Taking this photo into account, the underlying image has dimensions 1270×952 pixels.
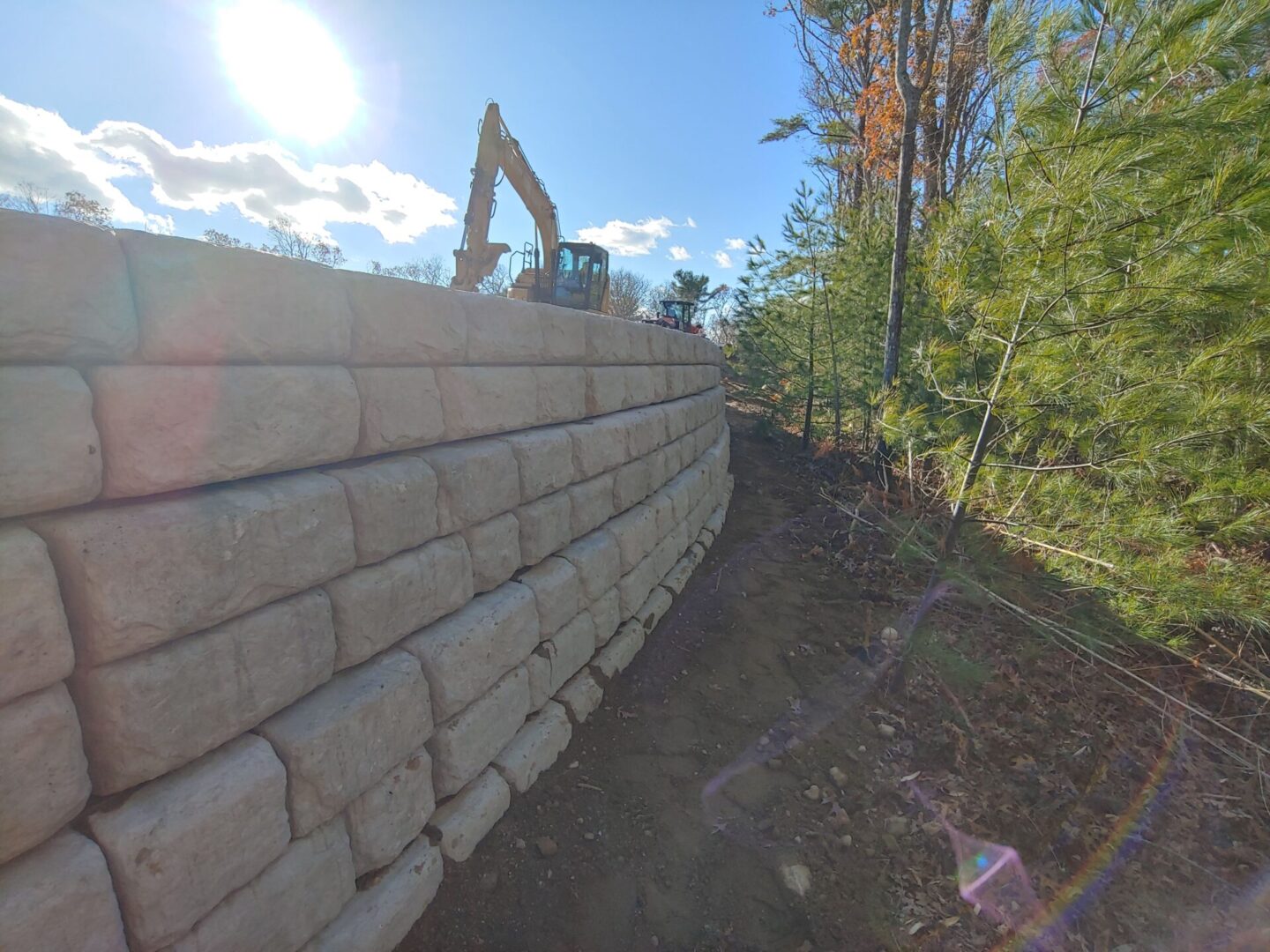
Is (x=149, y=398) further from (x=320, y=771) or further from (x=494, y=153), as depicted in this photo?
(x=494, y=153)

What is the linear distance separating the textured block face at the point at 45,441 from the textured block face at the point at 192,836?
73cm

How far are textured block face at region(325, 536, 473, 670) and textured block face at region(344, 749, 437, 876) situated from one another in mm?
450

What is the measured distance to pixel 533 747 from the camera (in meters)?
2.83

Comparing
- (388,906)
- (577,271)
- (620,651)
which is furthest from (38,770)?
(577,271)

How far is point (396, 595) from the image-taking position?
2092mm

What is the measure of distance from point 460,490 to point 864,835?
8.55 feet

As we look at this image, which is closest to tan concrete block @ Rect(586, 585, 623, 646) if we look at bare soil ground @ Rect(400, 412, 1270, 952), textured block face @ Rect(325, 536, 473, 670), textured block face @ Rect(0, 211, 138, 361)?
bare soil ground @ Rect(400, 412, 1270, 952)

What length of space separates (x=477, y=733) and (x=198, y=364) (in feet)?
5.68

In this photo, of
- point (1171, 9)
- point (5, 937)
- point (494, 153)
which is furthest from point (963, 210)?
point (494, 153)

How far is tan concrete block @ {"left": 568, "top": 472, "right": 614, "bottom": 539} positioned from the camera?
11.0ft

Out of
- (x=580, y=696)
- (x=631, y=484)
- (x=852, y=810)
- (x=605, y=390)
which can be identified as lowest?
(x=852, y=810)

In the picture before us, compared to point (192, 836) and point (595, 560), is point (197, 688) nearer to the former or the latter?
point (192, 836)

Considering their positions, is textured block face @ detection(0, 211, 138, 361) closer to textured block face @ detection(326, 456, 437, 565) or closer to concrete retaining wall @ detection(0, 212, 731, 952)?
concrete retaining wall @ detection(0, 212, 731, 952)

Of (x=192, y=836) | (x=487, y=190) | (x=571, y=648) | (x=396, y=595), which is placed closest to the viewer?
(x=192, y=836)
